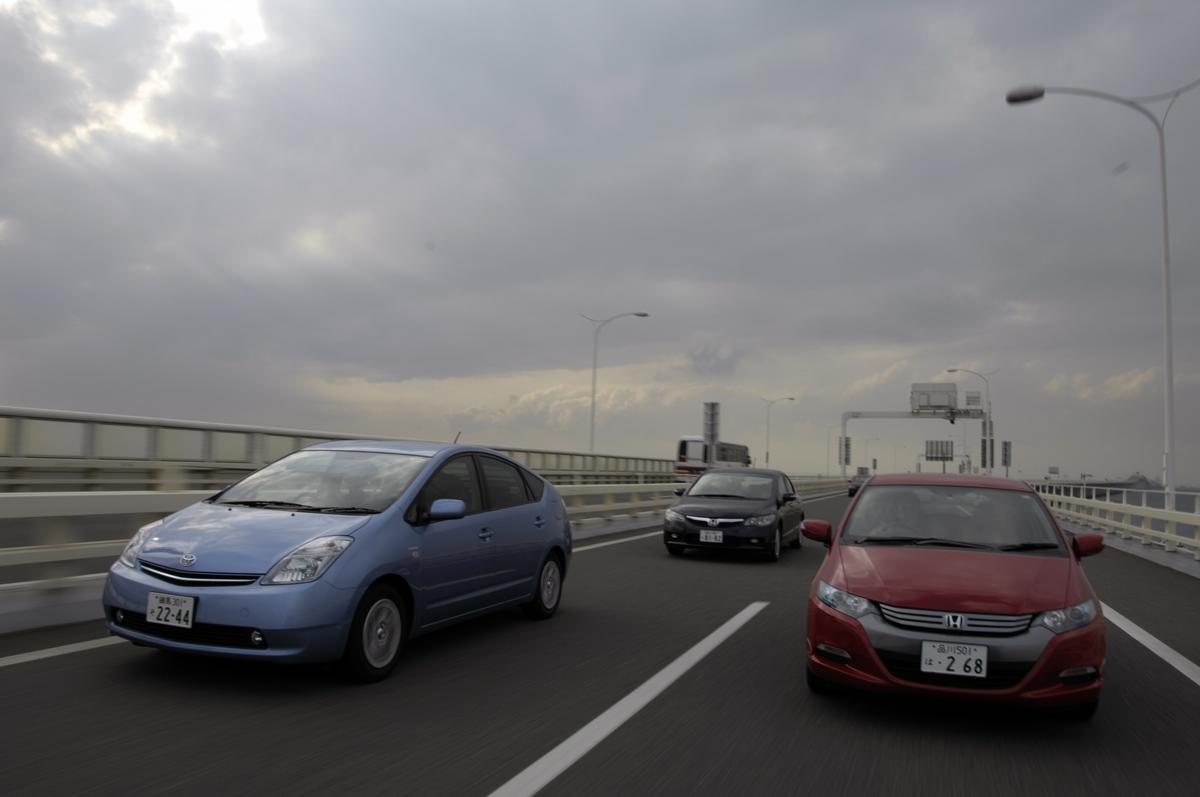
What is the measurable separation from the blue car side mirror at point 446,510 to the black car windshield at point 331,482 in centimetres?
26

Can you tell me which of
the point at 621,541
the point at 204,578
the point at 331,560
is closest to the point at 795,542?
the point at 621,541

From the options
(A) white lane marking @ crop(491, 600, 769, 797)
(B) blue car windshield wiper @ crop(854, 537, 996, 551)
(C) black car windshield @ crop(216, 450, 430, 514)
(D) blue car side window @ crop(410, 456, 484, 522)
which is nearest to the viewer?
(A) white lane marking @ crop(491, 600, 769, 797)

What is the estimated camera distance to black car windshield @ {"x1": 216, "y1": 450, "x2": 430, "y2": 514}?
629 cm

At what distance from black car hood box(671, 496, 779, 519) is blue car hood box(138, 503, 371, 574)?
880 cm

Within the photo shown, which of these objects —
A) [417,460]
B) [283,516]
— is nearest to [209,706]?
[283,516]

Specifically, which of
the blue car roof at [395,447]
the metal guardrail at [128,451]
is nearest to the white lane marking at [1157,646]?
the blue car roof at [395,447]

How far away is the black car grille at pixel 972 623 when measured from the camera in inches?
198

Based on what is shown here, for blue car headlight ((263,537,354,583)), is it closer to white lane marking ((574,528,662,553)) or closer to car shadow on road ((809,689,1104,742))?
car shadow on road ((809,689,1104,742))

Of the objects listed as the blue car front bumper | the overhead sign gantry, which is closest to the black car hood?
the blue car front bumper

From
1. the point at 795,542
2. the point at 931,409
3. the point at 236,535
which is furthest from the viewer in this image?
the point at 931,409

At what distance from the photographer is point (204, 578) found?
5.38 meters

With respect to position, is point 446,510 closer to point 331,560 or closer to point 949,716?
point 331,560

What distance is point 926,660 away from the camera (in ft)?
16.4

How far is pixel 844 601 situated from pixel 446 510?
101 inches
